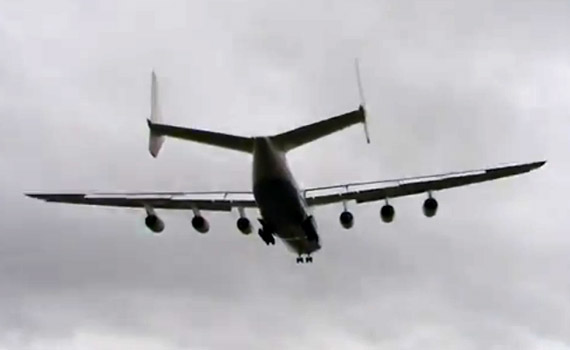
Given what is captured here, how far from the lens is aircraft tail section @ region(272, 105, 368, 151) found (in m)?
25.7

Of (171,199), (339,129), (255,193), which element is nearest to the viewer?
(339,129)

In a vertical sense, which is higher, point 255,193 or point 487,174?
point 487,174

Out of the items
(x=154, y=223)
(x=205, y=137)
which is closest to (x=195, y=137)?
(x=205, y=137)

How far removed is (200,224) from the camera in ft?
108

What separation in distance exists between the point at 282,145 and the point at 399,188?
7.24 m

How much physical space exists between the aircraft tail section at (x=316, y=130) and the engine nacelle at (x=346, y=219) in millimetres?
5488

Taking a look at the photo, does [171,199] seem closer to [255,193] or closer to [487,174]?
[255,193]

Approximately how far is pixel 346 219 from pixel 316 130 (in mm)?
6759

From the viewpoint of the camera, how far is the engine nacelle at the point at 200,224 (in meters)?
32.8

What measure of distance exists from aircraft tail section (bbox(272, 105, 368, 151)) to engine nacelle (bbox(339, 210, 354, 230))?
18.0 ft

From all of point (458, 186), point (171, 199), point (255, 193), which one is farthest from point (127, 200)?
point (458, 186)

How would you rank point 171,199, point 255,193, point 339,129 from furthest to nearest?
point 171,199, point 255,193, point 339,129

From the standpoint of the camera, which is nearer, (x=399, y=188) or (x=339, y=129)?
(x=339, y=129)

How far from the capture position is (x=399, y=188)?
108 feet
